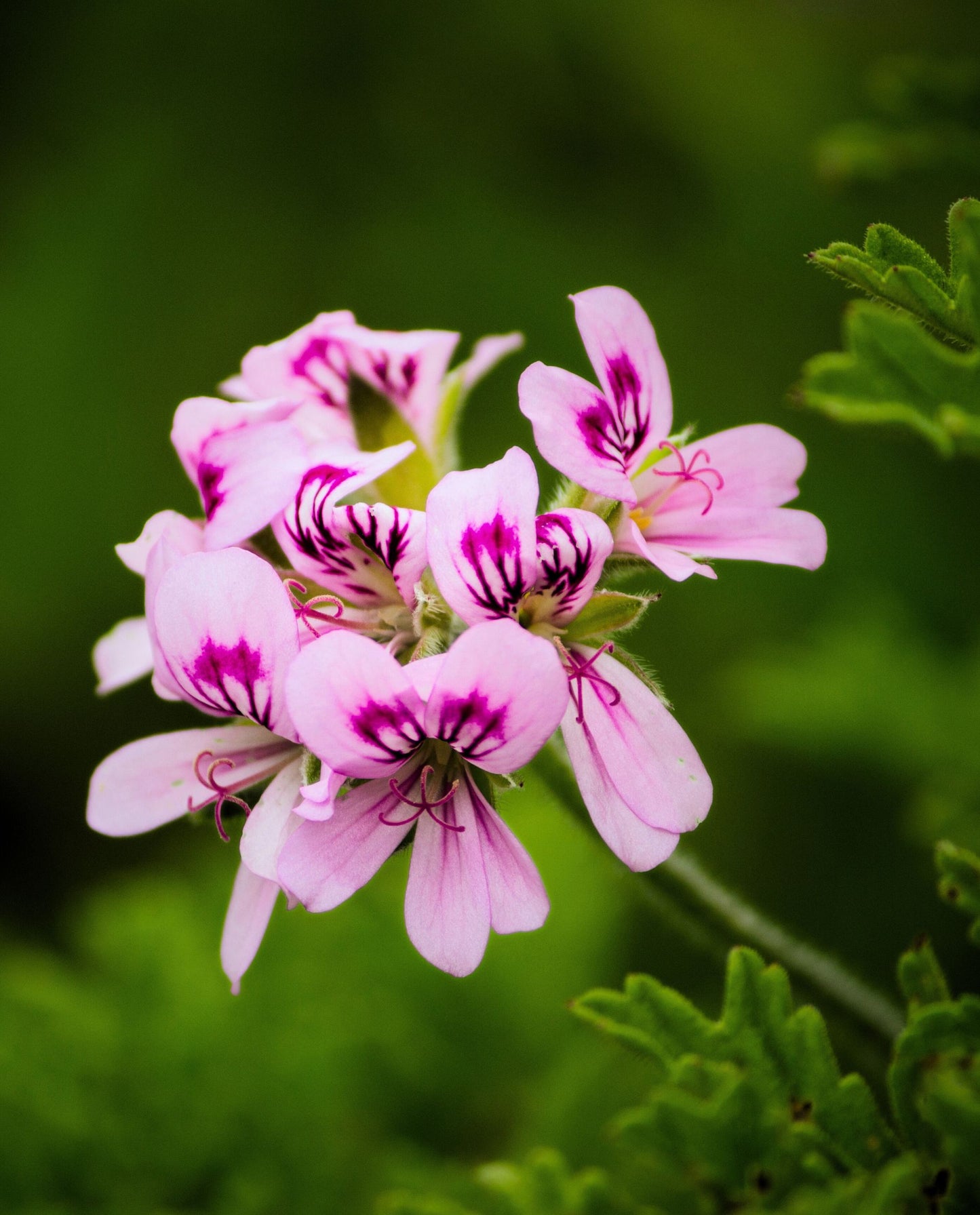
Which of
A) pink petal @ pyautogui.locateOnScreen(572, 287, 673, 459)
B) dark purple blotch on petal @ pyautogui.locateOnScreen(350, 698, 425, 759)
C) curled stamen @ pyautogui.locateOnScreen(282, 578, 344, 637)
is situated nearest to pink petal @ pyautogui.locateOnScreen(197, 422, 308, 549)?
curled stamen @ pyautogui.locateOnScreen(282, 578, 344, 637)

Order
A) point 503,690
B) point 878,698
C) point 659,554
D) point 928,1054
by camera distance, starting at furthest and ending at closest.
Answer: point 878,698
point 659,554
point 928,1054
point 503,690

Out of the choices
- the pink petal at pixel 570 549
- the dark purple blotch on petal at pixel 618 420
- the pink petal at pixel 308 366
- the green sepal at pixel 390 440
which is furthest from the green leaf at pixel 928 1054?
the pink petal at pixel 308 366

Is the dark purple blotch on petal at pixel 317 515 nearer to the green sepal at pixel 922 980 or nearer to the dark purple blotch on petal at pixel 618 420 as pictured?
the dark purple blotch on petal at pixel 618 420

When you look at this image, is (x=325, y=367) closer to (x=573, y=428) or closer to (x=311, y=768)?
(x=573, y=428)

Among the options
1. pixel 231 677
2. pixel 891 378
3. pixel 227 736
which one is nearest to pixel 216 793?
pixel 227 736

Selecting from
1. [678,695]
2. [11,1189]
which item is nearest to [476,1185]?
[11,1189]

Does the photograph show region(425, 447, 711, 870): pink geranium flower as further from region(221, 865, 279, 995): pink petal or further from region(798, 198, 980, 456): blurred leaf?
region(221, 865, 279, 995): pink petal
